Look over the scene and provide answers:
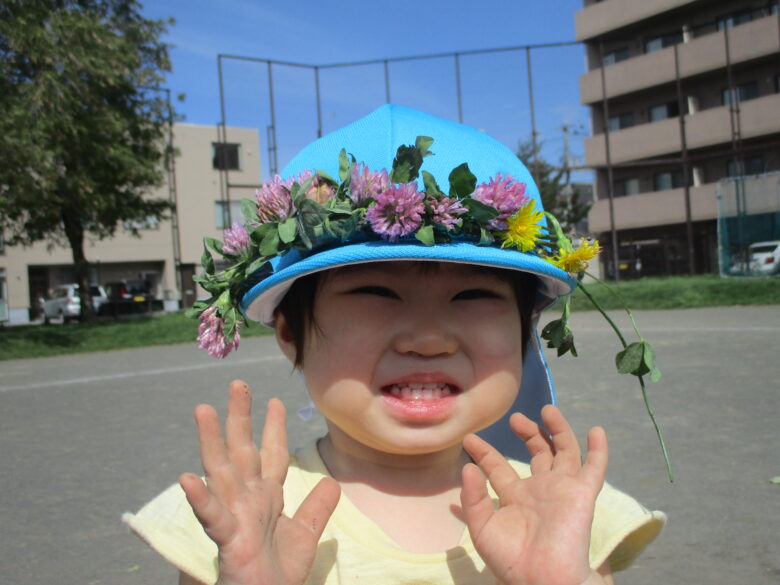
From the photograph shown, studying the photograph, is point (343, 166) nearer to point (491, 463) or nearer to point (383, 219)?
point (383, 219)

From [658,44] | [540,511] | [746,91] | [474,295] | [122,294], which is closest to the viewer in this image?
[540,511]

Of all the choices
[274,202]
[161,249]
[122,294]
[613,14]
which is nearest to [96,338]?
[274,202]

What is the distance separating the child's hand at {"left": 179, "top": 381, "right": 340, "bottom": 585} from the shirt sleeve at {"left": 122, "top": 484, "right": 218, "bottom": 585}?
0.67ft

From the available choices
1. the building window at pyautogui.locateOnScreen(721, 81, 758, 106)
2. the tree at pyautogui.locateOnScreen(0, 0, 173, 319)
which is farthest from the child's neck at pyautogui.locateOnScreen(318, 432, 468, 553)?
the building window at pyautogui.locateOnScreen(721, 81, 758, 106)

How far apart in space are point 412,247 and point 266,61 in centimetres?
1582

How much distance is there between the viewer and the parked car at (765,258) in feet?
47.0

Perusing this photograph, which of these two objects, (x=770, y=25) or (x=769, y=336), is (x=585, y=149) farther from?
(x=769, y=336)

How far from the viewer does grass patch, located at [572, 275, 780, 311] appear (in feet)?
40.1

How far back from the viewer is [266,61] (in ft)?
52.4

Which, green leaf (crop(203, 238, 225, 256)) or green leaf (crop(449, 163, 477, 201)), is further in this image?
green leaf (crop(203, 238, 225, 256))

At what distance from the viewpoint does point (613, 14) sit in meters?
27.4

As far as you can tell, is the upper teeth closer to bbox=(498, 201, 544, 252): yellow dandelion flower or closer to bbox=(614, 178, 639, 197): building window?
bbox=(498, 201, 544, 252): yellow dandelion flower

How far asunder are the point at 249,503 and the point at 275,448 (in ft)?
0.47

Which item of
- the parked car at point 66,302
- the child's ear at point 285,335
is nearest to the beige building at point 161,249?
the parked car at point 66,302
